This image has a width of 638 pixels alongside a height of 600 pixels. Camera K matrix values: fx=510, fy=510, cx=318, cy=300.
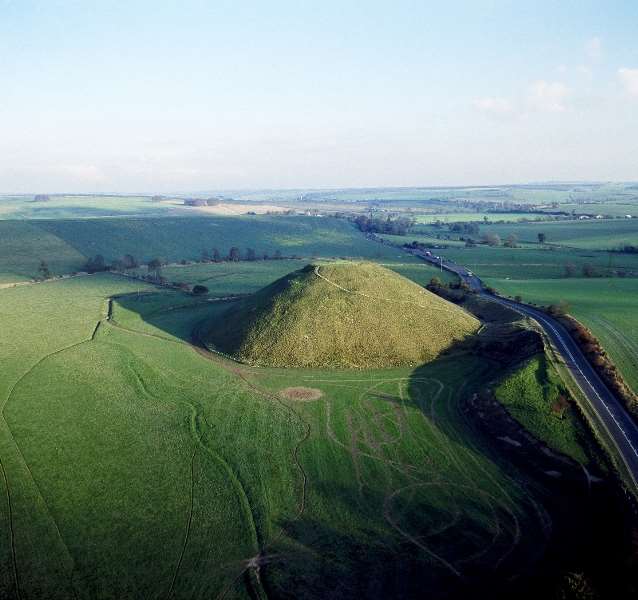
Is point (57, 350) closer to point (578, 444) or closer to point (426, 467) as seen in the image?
point (426, 467)

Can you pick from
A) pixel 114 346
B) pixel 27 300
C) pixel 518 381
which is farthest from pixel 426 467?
pixel 27 300

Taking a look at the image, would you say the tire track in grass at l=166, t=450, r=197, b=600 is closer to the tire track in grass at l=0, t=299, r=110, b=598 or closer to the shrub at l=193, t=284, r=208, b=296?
the tire track in grass at l=0, t=299, r=110, b=598

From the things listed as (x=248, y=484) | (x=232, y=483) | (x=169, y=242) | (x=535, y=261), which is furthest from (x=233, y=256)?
(x=248, y=484)

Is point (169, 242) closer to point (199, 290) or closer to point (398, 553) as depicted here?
point (199, 290)

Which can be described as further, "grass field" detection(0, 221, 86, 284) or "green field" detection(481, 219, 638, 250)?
"green field" detection(481, 219, 638, 250)

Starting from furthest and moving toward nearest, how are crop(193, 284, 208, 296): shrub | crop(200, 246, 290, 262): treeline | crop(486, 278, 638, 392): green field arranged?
1. crop(200, 246, 290, 262): treeline
2. crop(193, 284, 208, 296): shrub
3. crop(486, 278, 638, 392): green field

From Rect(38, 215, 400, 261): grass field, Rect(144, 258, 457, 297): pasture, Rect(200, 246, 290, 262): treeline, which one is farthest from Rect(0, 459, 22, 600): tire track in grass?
Rect(38, 215, 400, 261): grass field

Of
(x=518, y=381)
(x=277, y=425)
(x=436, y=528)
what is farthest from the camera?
(x=518, y=381)
